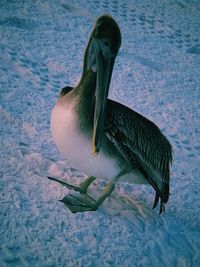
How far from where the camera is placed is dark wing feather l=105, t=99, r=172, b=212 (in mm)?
2012

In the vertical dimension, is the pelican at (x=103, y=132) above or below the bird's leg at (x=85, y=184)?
above

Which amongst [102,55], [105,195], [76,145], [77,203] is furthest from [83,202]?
[102,55]

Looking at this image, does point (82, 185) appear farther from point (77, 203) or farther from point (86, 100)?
point (86, 100)

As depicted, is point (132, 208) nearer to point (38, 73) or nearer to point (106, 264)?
point (106, 264)

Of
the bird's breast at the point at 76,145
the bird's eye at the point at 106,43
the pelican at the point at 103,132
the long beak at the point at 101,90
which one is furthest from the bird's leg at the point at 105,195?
the bird's eye at the point at 106,43

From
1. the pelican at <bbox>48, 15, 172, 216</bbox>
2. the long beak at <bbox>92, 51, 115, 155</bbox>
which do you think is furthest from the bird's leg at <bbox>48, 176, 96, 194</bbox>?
the long beak at <bbox>92, 51, 115, 155</bbox>

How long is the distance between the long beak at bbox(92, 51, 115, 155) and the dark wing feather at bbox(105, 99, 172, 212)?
125 mm

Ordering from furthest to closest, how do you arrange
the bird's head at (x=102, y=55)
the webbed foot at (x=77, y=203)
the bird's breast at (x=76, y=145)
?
the webbed foot at (x=77, y=203), the bird's breast at (x=76, y=145), the bird's head at (x=102, y=55)

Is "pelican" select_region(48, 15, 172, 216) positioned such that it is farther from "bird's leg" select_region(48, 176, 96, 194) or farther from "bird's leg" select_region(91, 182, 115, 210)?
"bird's leg" select_region(48, 176, 96, 194)

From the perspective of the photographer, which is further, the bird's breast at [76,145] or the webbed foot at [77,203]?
the webbed foot at [77,203]

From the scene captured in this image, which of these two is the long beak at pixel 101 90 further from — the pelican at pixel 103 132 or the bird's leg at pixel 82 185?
the bird's leg at pixel 82 185

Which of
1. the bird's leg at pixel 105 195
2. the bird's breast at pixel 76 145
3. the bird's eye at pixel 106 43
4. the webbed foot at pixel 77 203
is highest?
the bird's eye at pixel 106 43

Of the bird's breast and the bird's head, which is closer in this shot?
the bird's head

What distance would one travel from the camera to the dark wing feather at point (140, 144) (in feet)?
6.60
